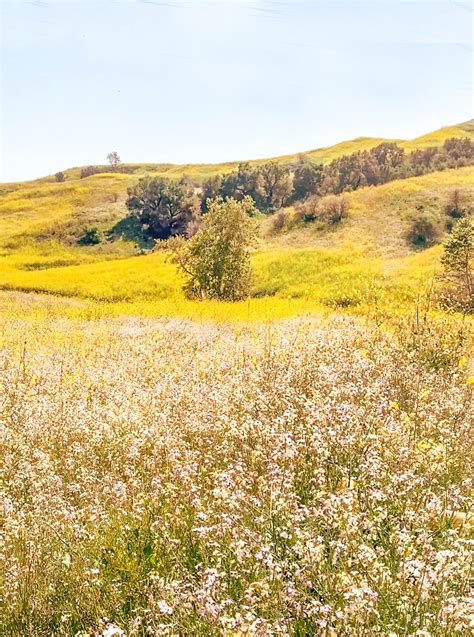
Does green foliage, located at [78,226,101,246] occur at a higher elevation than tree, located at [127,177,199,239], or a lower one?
lower

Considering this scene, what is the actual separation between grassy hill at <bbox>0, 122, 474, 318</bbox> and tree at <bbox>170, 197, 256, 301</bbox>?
→ 2.30 metres

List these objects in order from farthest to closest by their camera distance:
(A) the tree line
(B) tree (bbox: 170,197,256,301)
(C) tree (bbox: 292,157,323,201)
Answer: (C) tree (bbox: 292,157,323,201) → (A) the tree line → (B) tree (bbox: 170,197,256,301)

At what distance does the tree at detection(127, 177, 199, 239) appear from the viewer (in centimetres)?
6894

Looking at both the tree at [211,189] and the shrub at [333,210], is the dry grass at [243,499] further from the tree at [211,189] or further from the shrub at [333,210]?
the tree at [211,189]

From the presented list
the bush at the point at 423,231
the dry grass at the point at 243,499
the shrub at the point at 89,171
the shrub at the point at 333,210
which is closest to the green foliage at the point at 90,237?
the shrub at the point at 333,210

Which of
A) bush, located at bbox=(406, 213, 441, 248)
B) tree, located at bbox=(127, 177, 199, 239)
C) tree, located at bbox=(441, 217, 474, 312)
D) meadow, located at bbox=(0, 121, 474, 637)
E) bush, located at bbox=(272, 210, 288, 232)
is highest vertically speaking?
tree, located at bbox=(127, 177, 199, 239)

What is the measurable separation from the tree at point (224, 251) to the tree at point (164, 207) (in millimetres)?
38578

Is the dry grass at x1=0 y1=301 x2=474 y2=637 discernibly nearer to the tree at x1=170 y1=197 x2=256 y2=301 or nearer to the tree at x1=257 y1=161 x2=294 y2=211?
the tree at x1=170 y1=197 x2=256 y2=301

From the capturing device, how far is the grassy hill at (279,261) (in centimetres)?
2361

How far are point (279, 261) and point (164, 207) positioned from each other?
3711 centimetres

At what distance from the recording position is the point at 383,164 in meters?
72.1

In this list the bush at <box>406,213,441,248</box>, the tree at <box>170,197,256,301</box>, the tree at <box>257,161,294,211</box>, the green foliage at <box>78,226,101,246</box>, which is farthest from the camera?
the tree at <box>257,161,294,211</box>

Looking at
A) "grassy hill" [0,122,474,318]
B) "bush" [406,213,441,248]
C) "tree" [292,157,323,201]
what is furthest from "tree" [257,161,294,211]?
"bush" [406,213,441,248]

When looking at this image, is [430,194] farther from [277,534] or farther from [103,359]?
[277,534]
